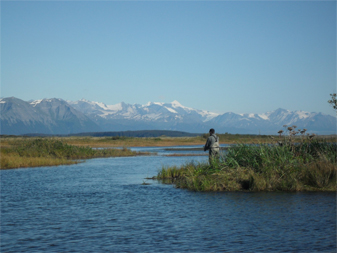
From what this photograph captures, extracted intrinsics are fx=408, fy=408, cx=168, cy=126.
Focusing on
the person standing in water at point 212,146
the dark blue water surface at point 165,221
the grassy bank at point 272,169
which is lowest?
the dark blue water surface at point 165,221

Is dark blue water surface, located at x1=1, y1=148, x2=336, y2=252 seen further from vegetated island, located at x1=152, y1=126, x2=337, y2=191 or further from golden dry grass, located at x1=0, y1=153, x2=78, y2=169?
golden dry grass, located at x1=0, y1=153, x2=78, y2=169

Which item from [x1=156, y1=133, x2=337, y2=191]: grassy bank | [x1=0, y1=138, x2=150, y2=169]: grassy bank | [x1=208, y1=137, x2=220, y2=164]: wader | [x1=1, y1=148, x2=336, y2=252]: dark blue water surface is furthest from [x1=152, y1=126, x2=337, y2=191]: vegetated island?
[x1=0, y1=138, x2=150, y2=169]: grassy bank

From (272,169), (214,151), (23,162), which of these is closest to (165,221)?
(272,169)

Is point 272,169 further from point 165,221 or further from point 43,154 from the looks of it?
point 43,154

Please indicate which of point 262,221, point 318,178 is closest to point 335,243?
point 262,221

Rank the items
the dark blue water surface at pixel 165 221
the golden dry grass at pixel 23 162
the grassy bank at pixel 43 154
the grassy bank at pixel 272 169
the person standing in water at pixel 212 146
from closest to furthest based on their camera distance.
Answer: the dark blue water surface at pixel 165 221, the grassy bank at pixel 272 169, the person standing in water at pixel 212 146, the golden dry grass at pixel 23 162, the grassy bank at pixel 43 154

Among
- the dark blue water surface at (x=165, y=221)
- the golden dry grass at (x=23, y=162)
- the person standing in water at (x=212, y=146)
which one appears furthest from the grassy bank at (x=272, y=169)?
the golden dry grass at (x=23, y=162)

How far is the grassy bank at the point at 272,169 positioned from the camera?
1902cm

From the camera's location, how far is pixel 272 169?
19719mm

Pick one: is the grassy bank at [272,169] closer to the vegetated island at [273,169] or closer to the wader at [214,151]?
the vegetated island at [273,169]

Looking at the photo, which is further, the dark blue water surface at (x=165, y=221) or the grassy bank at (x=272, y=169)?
the grassy bank at (x=272, y=169)

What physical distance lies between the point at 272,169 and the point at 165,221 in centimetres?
822

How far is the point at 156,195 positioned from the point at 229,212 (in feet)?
17.0

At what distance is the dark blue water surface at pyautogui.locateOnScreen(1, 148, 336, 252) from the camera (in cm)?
1079
